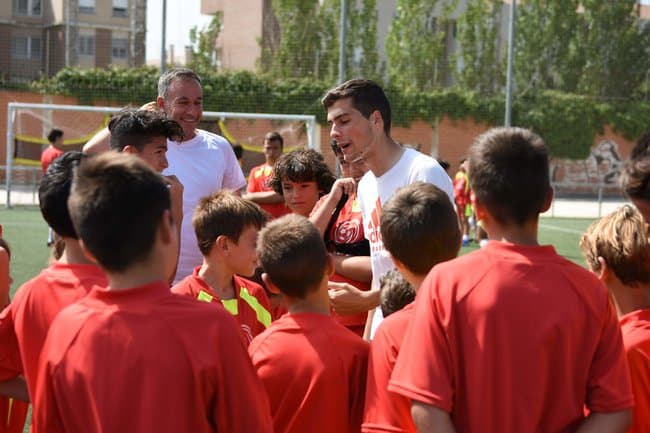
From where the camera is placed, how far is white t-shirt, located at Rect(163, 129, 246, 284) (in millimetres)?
4660

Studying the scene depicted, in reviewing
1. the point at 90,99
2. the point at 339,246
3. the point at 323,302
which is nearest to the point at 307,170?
the point at 339,246

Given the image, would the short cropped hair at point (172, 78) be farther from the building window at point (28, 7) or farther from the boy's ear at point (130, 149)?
the building window at point (28, 7)

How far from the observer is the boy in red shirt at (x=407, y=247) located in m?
2.51

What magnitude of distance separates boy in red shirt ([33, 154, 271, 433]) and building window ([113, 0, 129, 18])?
50543mm

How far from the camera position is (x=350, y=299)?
3.74 meters

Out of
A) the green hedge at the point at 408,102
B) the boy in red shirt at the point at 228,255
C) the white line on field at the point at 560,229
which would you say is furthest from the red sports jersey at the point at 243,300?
the green hedge at the point at 408,102

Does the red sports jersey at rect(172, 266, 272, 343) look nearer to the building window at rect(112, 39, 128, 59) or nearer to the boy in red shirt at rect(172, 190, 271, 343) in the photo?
the boy in red shirt at rect(172, 190, 271, 343)

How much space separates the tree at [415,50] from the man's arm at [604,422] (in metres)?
33.1

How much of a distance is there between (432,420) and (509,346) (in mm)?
275

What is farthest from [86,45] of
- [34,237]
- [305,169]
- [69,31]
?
[305,169]

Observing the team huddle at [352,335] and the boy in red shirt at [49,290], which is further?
the boy in red shirt at [49,290]

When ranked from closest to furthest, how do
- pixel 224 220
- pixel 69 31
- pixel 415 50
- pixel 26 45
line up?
pixel 224 220, pixel 415 50, pixel 69 31, pixel 26 45

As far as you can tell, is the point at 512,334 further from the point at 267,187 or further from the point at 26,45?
the point at 26,45

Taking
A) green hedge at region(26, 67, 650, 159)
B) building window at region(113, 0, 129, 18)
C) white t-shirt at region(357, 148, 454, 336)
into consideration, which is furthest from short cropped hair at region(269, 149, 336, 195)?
building window at region(113, 0, 129, 18)
